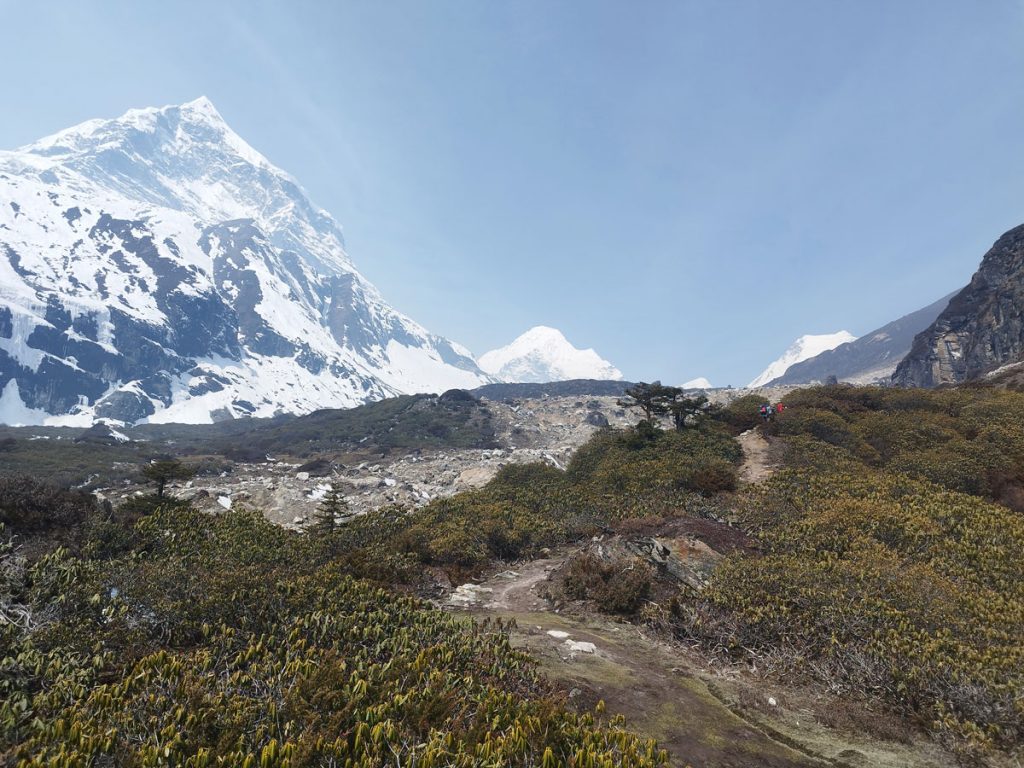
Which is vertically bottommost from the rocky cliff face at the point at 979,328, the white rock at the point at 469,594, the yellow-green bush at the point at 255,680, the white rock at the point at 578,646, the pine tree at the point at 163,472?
the white rock at the point at 469,594

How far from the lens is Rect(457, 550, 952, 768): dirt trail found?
18.9 feet

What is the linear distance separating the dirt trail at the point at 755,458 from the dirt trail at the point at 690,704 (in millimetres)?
12796

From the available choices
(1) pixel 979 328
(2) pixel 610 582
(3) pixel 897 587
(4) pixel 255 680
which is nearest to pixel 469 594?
(2) pixel 610 582

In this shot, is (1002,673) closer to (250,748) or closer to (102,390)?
(250,748)

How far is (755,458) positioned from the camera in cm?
2245

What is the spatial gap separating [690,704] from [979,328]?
9078 centimetres

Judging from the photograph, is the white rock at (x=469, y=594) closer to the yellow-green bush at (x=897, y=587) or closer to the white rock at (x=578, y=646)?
the white rock at (x=578, y=646)

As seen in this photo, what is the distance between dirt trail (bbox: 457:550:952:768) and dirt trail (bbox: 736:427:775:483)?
42.0ft

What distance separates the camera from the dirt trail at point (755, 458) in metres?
20.2

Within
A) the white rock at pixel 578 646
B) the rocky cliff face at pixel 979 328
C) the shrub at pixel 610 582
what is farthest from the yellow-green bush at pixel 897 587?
the rocky cliff face at pixel 979 328

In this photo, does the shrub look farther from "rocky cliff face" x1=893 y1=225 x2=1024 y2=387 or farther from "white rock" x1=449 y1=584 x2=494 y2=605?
"rocky cliff face" x1=893 y1=225 x2=1024 y2=387

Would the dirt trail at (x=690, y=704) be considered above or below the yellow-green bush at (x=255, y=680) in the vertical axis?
below

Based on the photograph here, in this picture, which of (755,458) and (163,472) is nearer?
(163,472)

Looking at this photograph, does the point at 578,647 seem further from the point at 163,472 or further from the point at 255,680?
the point at 163,472
